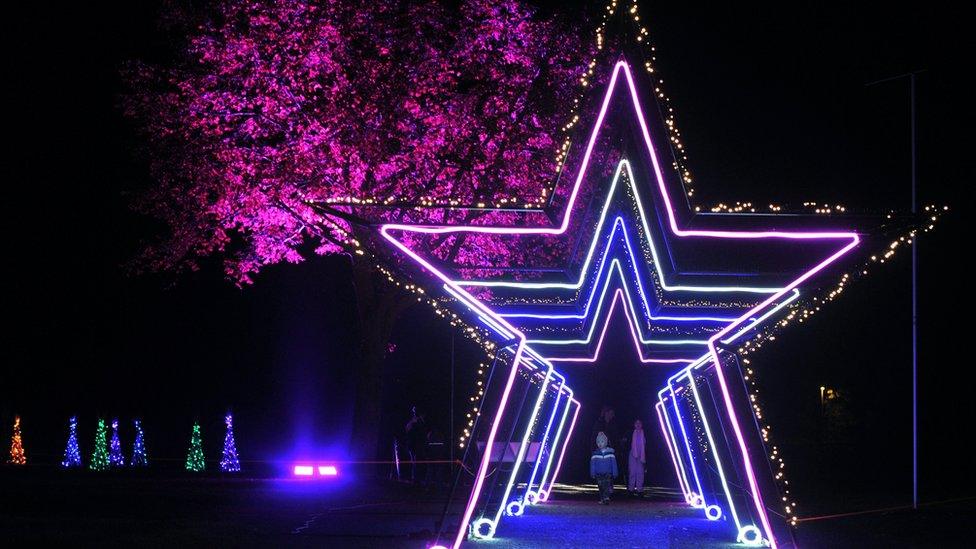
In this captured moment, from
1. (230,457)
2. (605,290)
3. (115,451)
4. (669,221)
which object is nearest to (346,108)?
(605,290)

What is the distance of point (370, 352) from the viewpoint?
23.9 m

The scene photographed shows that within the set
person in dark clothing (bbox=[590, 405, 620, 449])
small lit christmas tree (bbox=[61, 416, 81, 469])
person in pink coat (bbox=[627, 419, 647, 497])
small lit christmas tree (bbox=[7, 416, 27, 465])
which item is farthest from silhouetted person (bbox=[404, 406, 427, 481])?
small lit christmas tree (bbox=[7, 416, 27, 465])

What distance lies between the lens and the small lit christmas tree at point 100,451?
108ft

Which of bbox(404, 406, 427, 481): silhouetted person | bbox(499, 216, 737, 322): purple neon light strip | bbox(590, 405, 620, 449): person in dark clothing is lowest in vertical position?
bbox(404, 406, 427, 481): silhouetted person

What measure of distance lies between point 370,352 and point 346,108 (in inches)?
208

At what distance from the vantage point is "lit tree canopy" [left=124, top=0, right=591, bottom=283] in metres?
21.6

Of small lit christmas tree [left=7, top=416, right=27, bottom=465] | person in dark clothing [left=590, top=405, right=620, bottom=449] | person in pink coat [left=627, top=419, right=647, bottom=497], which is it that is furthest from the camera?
small lit christmas tree [left=7, top=416, right=27, bottom=465]

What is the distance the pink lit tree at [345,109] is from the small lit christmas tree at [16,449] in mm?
16467

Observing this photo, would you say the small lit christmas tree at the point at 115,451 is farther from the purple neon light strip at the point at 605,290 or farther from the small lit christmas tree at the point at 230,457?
the purple neon light strip at the point at 605,290

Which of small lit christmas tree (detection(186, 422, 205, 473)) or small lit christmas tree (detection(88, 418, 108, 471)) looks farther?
small lit christmas tree (detection(88, 418, 108, 471))

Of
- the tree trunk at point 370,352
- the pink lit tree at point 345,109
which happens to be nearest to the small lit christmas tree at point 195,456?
the tree trunk at point 370,352

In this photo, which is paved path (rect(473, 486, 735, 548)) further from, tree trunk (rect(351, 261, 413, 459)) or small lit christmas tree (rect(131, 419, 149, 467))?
small lit christmas tree (rect(131, 419, 149, 467))

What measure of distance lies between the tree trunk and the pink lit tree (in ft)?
5.17

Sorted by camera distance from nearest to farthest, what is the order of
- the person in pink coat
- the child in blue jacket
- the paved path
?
the paved path → the child in blue jacket → the person in pink coat
